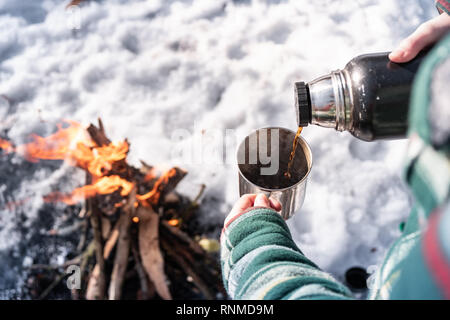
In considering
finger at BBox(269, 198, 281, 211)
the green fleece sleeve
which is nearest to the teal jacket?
the green fleece sleeve

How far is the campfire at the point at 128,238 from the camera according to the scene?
179 centimetres

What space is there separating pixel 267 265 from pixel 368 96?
0.54 metres

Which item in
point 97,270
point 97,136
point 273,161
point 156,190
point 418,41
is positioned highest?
point 418,41

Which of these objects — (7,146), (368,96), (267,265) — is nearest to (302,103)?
(368,96)

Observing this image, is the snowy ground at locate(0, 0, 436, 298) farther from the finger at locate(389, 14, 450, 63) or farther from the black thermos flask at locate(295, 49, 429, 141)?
the finger at locate(389, 14, 450, 63)

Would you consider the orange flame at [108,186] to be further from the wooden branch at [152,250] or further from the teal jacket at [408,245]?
the teal jacket at [408,245]

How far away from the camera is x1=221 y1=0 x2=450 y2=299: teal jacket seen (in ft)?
1.21

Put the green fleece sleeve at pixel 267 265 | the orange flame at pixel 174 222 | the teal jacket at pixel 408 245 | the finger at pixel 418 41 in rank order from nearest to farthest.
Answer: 1. the teal jacket at pixel 408 245
2. the green fleece sleeve at pixel 267 265
3. the finger at pixel 418 41
4. the orange flame at pixel 174 222

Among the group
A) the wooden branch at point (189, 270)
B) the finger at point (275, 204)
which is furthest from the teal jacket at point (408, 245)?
the wooden branch at point (189, 270)

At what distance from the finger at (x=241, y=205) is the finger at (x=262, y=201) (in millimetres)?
28

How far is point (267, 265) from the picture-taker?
790 millimetres

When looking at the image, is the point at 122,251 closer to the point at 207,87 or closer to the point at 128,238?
the point at 128,238

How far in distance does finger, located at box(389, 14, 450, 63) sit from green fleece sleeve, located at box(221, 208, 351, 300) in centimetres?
56

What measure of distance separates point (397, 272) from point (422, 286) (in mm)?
193
